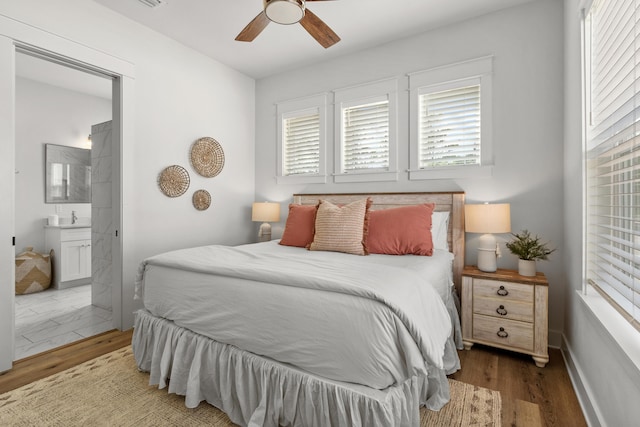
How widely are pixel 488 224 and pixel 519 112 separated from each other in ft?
3.49

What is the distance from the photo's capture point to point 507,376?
2.13m

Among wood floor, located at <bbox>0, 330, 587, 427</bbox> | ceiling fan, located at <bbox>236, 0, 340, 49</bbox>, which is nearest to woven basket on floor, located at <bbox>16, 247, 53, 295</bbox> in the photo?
wood floor, located at <bbox>0, 330, 587, 427</bbox>

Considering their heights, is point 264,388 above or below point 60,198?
below

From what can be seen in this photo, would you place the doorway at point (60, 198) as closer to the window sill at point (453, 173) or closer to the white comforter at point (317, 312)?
the white comforter at point (317, 312)

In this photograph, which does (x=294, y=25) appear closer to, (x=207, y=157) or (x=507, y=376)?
(x=207, y=157)

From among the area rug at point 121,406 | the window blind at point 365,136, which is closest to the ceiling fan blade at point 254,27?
the window blind at point 365,136

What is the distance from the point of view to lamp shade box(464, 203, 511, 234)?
2.46 metres

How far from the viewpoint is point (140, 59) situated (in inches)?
121

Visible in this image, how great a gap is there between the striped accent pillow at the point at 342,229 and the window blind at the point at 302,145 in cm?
119

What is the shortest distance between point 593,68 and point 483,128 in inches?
40.5

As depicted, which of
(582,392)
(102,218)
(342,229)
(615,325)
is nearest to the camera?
(615,325)

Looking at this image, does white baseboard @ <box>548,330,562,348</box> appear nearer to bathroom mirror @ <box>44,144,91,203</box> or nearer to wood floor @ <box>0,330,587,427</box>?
wood floor @ <box>0,330,587,427</box>

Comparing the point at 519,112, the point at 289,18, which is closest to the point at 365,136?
the point at 519,112

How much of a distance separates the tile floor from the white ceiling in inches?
116
